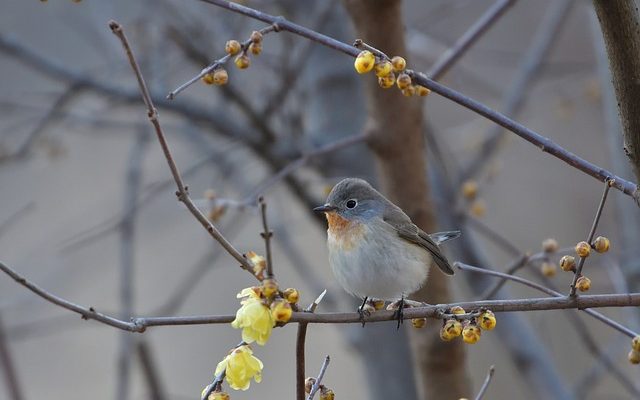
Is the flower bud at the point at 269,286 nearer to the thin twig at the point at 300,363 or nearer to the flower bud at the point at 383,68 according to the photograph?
the thin twig at the point at 300,363

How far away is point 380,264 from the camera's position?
2.99 m

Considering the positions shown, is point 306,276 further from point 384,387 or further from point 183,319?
point 183,319

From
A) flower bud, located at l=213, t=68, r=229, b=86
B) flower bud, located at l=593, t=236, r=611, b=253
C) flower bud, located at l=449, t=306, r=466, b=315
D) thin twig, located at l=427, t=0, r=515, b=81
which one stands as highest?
thin twig, located at l=427, t=0, r=515, b=81

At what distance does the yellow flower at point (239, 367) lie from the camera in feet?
5.53

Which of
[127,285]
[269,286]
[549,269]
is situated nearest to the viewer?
[269,286]

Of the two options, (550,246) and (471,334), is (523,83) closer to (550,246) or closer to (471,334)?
(550,246)

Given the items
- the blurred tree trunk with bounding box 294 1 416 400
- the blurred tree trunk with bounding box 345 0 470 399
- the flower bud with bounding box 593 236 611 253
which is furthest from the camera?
the blurred tree trunk with bounding box 294 1 416 400

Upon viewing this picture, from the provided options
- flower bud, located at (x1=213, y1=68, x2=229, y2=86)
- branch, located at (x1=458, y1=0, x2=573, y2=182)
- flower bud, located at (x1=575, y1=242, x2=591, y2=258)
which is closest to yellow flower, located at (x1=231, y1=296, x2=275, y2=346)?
flower bud, located at (x1=213, y1=68, x2=229, y2=86)

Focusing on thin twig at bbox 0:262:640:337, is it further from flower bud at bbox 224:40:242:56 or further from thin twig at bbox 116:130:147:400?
thin twig at bbox 116:130:147:400

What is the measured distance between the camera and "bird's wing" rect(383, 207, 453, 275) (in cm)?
304

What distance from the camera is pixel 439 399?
3070mm

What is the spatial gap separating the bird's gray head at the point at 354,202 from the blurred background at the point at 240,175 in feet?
1.37

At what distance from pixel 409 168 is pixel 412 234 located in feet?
0.80

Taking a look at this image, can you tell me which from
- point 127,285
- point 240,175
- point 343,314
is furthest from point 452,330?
point 240,175
